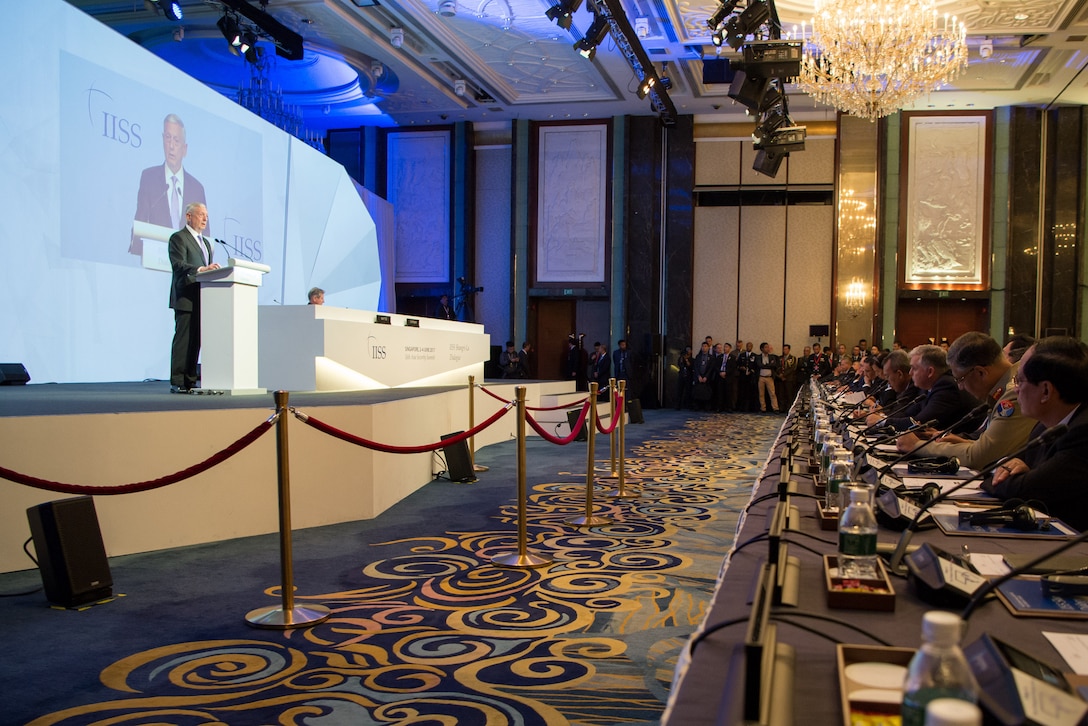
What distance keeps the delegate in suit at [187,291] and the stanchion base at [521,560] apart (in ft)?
11.0

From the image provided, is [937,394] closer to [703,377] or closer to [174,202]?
[174,202]

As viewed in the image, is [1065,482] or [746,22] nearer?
[1065,482]

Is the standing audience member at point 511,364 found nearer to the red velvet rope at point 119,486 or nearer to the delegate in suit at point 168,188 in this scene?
the delegate in suit at point 168,188

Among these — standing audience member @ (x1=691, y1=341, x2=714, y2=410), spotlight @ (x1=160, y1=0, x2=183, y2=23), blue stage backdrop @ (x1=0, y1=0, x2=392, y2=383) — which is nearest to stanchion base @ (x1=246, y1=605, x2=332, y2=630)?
blue stage backdrop @ (x1=0, y1=0, x2=392, y2=383)

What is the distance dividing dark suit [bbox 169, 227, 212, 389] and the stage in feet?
3.12

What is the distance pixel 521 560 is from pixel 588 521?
0.98 metres

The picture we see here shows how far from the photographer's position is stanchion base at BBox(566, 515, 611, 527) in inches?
189

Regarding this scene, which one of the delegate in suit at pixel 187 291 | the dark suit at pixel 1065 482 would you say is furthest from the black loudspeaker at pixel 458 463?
the dark suit at pixel 1065 482

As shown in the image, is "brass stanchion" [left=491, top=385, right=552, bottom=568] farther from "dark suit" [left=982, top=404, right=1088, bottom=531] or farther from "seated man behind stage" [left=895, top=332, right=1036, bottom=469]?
"dark suit" [left=982, top=404, right=1088, bottom=531]

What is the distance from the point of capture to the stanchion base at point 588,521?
4.81m

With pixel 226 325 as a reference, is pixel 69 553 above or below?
below

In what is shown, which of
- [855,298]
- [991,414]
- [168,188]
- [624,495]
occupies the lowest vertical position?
Result: [624,495]

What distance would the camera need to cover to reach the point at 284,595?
308 cm

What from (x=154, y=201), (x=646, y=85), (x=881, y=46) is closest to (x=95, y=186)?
(x=154, y=201)
